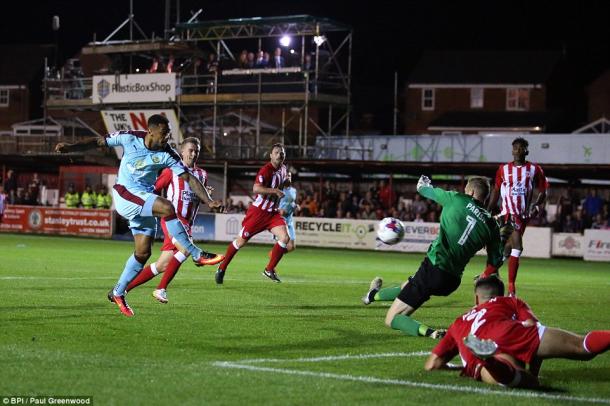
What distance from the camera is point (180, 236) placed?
1273 centimetres

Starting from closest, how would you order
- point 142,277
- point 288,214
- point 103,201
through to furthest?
point 142,277 → point 288,214 → point 103,201

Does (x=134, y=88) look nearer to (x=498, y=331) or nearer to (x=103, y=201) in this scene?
(x=103, y=201)

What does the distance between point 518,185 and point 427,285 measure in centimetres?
695

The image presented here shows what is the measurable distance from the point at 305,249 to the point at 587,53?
53322mm

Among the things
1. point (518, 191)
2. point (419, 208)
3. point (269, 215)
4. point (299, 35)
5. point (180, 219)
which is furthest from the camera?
point (299, 35)

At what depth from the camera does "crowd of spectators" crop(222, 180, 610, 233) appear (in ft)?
125

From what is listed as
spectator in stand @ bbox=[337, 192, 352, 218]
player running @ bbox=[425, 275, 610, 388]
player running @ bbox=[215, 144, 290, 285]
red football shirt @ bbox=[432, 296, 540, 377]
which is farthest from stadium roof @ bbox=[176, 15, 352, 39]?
player running @ bbox=[425, 275, 610, 388]

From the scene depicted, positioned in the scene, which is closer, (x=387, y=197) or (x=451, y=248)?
(x=451, y=248)

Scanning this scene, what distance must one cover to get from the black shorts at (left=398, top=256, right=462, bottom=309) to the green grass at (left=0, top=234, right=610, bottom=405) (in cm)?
56

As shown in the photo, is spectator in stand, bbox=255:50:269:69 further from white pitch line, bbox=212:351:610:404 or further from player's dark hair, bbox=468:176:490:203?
white pitch line, bbox=212:351:610:404

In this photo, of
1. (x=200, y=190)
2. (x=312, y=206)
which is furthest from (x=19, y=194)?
(x=200, y=190)

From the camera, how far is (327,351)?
33.9 feet

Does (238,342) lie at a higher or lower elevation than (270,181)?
lower

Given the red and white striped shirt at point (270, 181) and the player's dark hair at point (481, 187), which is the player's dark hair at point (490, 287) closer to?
the player's dark hair at point (481, 187)
